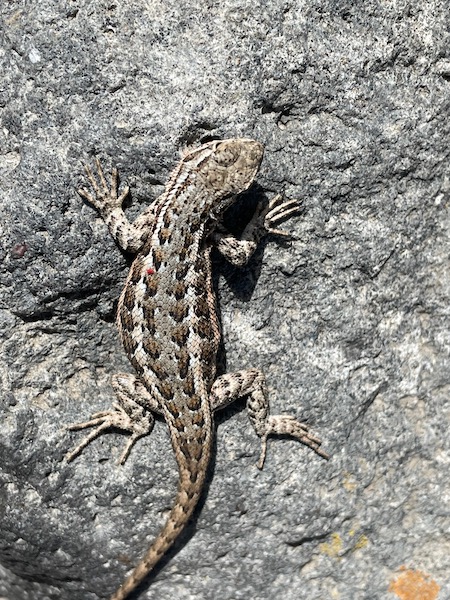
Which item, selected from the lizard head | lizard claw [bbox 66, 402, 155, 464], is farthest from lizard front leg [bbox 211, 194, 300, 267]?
lizard claw [bbox 66, 402, 155, 464]

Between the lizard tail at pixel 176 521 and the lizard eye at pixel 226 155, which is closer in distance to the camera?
the lizard eye at pixel 226 155

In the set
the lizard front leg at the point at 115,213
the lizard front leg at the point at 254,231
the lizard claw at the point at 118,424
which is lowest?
the lizard claw at the point at 118,424

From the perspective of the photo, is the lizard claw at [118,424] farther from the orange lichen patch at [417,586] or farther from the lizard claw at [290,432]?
the orange lichen patch at [417,586]

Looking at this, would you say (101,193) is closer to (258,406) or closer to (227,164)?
(227,164)

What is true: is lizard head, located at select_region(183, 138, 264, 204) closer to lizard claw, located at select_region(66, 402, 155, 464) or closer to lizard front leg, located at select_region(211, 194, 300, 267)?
lizard front leg, located at select_region(211, 194, 300, 267)

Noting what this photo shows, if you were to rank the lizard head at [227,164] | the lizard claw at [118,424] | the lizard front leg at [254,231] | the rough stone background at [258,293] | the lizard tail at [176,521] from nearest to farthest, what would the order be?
the lizard head at [227,164] → the rough stone background at [258,293] → the lizard front leg at [254,231] → the lizard tail at [176,521] → the lizard claw at [118,424]

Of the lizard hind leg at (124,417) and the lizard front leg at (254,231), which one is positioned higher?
the lizard front leg at (254,231)

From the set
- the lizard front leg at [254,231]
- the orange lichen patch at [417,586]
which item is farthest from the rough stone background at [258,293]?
the lizard front leg at [254,231]

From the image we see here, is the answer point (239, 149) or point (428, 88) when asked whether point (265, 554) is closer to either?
point (239, 149)

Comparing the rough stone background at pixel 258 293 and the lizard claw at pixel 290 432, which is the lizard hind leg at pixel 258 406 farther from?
the rough stone background at pixel 258 293

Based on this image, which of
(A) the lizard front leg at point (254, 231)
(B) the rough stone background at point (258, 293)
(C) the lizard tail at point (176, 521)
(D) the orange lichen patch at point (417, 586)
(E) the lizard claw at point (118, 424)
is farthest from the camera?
(D) the orange lichen patch at point (417, 586)
